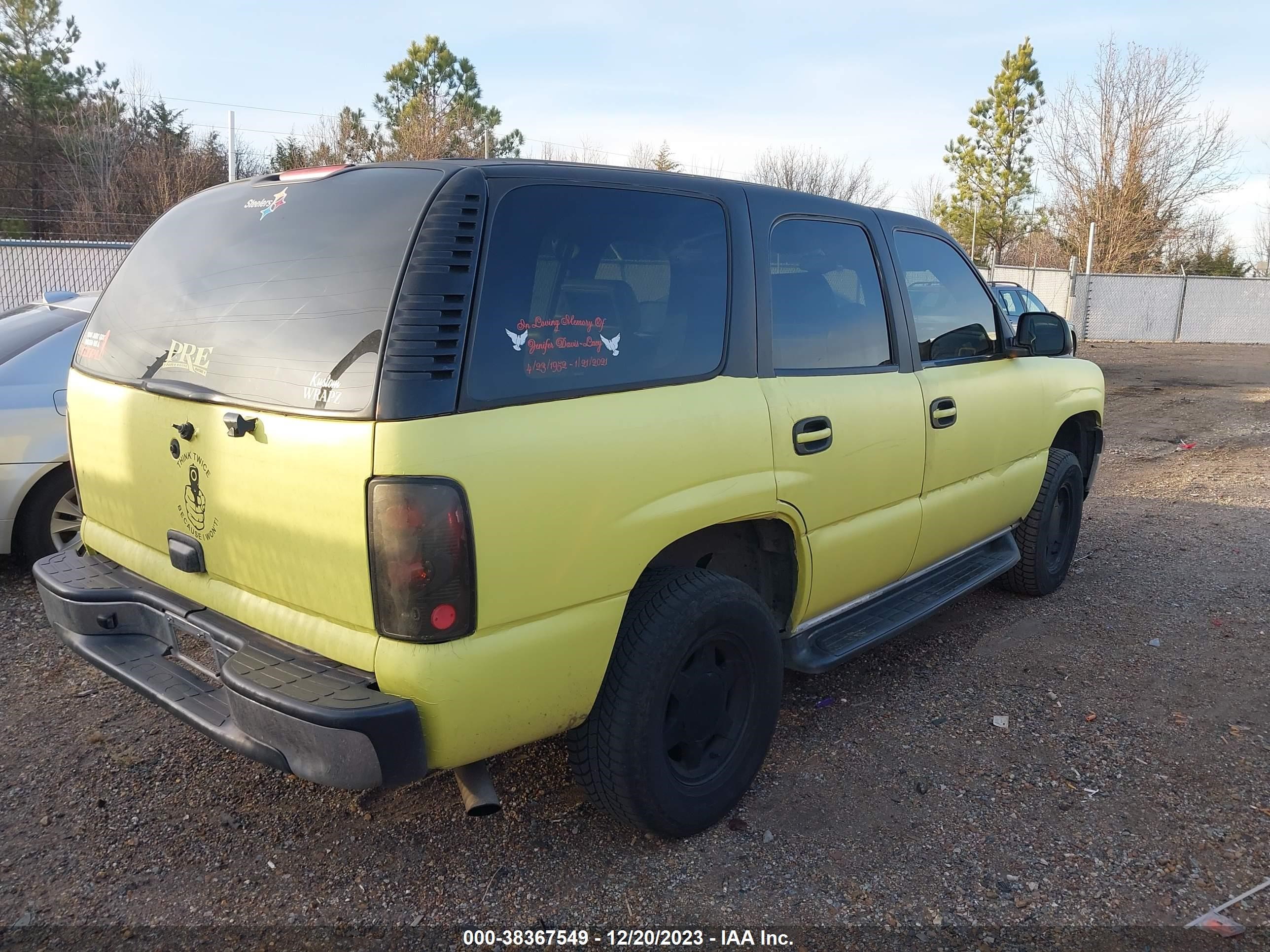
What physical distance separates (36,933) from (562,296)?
2154 millimetres

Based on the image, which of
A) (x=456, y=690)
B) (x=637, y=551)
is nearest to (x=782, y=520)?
(x=637, y=551)

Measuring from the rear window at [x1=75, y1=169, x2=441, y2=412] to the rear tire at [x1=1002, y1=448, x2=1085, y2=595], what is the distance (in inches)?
148

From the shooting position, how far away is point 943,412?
380 centimetres

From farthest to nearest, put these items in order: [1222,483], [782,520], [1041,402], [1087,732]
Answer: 1. [1222,483]
2. [1041,402]
3. [1087,732]
4. [782,520]

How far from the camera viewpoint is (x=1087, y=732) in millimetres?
3570

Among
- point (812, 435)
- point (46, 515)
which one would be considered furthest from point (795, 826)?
point (46, 515)

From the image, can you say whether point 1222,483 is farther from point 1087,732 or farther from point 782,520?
point 782,520

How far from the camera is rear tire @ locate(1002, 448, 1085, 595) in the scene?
488 centimetres

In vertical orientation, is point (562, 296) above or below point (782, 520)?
above

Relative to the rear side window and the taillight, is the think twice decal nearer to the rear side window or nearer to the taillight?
the rear side window

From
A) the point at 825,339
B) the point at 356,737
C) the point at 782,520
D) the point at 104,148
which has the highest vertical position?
the point at 104,148

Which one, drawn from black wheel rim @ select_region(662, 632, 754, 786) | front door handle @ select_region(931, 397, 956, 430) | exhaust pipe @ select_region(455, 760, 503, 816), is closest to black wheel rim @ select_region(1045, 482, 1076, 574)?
front door handle @ select_region(931, 397, 956, 430)

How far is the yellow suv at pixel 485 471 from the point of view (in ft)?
7.06

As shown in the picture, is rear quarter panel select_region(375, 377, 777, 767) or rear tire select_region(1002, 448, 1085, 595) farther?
rear tire select_region(1002, 448, 1085, 595)
